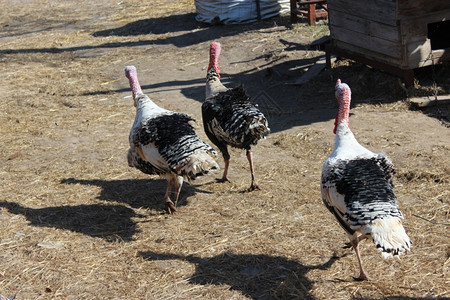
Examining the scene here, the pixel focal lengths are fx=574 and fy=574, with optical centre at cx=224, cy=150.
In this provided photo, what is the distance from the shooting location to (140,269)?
534cm

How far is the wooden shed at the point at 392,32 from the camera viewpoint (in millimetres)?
8914

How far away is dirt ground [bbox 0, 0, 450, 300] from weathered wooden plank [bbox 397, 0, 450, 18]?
1.19m

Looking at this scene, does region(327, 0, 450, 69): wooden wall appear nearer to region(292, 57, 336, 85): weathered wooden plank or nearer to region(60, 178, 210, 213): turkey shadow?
region(292, 57, 336, 85): weathered wooden plank

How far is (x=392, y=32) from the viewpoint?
9070 millimetres

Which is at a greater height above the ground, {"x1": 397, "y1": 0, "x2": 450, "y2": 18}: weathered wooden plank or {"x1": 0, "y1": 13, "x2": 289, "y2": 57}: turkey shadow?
{"x1": 397, "y1": 0, "x2": 450, "y2": 18}: weathered wooden plank

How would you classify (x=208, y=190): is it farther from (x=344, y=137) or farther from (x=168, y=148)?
(x=344, y=137)

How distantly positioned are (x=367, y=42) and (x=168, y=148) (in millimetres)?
5104

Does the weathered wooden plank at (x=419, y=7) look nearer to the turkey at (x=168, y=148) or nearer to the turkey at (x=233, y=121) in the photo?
the turkey at (x=233, y=121)

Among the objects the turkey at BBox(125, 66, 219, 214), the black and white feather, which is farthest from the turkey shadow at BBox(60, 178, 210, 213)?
the black and white feather

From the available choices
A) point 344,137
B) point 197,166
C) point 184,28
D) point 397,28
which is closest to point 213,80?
point 197,166

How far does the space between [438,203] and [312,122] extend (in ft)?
10.2

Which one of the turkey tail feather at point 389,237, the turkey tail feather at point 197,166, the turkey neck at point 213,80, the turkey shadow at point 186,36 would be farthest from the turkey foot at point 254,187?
the turkey shadow at point 186,36

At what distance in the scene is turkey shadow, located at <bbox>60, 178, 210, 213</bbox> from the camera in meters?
6.82

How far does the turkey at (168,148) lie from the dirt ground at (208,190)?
22.4 inches
